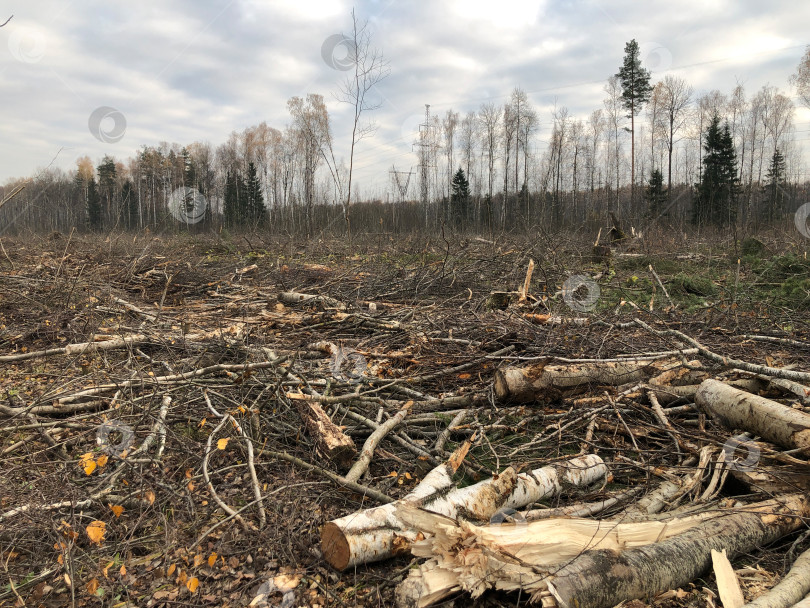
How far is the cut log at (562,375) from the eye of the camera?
395 cm

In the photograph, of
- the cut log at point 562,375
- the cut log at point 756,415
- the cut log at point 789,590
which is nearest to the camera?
the cut log at point 789,590

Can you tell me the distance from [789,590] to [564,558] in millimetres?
886

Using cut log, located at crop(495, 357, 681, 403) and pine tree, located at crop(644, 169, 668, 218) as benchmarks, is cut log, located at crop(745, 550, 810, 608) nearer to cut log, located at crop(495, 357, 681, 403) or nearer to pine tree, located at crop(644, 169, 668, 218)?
cut log, located at crop(495, 357, 681, 403)

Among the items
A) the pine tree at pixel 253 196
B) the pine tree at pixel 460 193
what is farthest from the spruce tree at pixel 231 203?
the pine tree at pixel 460 193

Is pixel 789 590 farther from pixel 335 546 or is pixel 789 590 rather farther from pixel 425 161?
pixel 425 161

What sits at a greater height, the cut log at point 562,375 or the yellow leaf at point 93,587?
the cut log at point 562,375

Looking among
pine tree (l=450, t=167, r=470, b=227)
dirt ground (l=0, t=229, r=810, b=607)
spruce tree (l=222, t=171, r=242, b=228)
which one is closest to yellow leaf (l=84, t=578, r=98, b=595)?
dirt ground (l=0, t=229, r=810, b=607)

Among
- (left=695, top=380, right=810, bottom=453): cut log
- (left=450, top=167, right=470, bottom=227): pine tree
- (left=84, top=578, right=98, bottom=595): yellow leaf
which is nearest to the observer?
(left=84, top=578, right=98, bottom=595): yellow leaf

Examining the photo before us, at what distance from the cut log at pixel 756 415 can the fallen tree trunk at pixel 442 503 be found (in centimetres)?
98

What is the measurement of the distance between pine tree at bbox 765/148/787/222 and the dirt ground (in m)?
33.4

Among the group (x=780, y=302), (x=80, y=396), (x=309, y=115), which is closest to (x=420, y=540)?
(x=80, y=396)

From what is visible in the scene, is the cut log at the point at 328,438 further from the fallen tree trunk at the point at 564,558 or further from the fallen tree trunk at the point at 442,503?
the fallen tree trunk at the point at 564,558

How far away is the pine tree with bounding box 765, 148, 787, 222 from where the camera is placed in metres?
33.8

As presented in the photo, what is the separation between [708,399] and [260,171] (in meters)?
53.0
